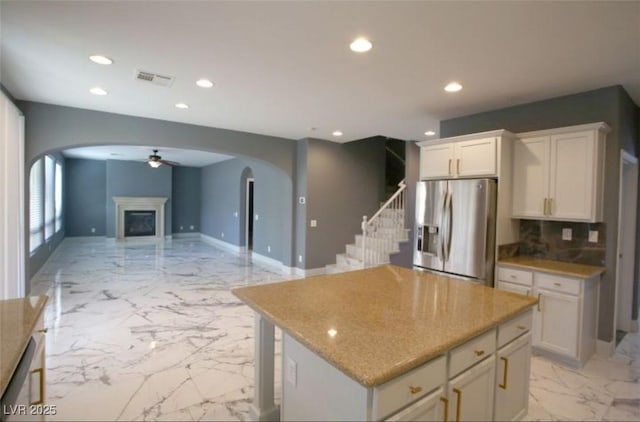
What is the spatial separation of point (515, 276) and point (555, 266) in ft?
1.26

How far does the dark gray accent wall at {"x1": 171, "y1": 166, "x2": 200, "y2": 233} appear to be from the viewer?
1195 cm

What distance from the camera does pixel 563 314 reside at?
115 inches

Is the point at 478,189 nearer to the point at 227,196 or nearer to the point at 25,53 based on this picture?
the point at 25,53

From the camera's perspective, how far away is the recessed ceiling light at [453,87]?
10.2 feet

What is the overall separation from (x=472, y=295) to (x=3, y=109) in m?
4.72

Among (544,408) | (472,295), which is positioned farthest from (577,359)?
(472,295)

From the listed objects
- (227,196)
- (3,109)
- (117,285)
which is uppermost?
(3,109)

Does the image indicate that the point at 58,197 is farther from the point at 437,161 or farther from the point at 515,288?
the point at 515,288

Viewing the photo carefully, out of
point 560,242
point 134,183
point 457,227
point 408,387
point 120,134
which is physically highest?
point 120,134

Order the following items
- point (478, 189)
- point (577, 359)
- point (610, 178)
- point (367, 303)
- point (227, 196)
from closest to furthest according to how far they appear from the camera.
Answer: point (367, 303)
point (577, 359)
point (610, 178)
point (478, 189)
point (227, 196)

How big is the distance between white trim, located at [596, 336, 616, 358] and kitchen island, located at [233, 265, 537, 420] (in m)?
1.85

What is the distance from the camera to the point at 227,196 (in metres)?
9.95

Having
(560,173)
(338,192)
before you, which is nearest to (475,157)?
(560,173)

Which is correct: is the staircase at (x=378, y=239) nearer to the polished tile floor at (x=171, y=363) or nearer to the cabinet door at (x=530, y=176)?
the polished tile floor at (x=171, y=363)
